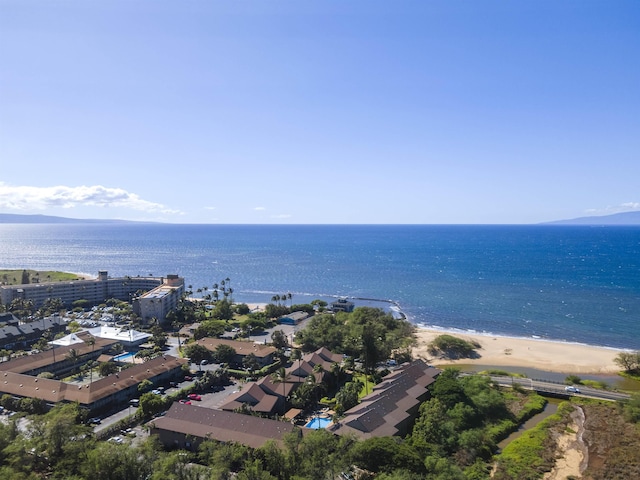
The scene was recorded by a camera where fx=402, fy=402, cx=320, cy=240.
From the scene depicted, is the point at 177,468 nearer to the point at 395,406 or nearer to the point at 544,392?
the point at 395,406

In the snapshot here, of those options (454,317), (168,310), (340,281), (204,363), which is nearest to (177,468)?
(204,363)

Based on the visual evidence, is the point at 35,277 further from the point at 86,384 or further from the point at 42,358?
the point at 86,384

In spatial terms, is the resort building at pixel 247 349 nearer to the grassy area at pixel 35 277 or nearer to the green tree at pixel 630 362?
the green tree at pixel 630 362

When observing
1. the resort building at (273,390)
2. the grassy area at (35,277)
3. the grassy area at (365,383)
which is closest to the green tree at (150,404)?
the resort building at (273,390)

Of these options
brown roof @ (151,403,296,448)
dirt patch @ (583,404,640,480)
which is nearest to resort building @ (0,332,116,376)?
brown roof @ (151,403,296,448)

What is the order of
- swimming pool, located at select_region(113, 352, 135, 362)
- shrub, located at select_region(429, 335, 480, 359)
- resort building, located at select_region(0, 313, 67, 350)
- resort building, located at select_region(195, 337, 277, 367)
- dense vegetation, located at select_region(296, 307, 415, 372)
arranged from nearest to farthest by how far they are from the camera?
dense vegetation, located at select_region(296, 307, 415, 372)
resort building, located at select_region(195, 337, 277, 367)
swimming pool, located at select_region(113, 352, 135, 362)
shrub, located at select_region(429, 335, 480, 359)
resort building, located at select_region(0, 313, 67, 350)

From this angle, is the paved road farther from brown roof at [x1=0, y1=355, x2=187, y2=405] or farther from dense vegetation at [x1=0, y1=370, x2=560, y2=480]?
brown roof at [x1=0, y1=355, x2=187, y2=405]
